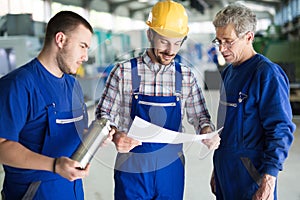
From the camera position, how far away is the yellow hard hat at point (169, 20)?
1.13 metres

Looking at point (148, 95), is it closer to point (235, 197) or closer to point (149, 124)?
point (149, 124)

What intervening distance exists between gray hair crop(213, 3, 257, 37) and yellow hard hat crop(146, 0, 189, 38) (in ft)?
0.92

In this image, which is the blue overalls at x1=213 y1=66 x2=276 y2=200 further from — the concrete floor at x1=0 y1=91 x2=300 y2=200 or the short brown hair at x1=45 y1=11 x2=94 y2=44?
the concrete floor at x1=0 y1=91 x2=300 y2=200

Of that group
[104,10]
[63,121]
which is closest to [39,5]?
[104,10]

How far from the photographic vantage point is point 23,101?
45.5 inches

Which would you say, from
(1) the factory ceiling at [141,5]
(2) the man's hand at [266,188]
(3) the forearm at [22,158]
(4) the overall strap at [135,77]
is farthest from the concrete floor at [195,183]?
(1) the factory ceiling at [141,5]

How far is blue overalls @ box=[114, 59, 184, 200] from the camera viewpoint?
125 cm

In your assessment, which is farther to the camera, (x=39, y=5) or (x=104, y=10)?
(x=104, y=10)

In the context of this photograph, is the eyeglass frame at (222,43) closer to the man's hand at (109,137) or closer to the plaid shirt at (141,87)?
the plaid shirt at (141,87)

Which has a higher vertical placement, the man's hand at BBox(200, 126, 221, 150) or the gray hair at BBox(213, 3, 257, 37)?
the gray hair at BBox(213, 3, 257, 37)

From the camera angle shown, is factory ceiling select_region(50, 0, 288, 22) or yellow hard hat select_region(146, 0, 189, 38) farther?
factory ceiling select_region(50, 0, 288, 22)

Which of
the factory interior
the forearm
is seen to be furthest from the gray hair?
the forearm

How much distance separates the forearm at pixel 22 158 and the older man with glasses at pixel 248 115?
648 mm

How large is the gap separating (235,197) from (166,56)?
0.73 m
